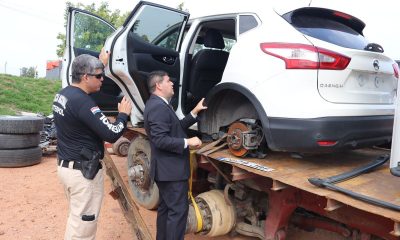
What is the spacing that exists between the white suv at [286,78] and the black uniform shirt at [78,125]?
114 cm

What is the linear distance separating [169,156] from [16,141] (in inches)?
184

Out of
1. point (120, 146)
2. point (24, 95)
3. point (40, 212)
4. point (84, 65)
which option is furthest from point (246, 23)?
point (24, 95)

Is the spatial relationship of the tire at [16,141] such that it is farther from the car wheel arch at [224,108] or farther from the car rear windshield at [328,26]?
the car rear windshield at [328,26]

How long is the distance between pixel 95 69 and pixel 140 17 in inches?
55.3

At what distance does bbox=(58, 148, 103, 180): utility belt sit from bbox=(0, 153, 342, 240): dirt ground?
1.23m

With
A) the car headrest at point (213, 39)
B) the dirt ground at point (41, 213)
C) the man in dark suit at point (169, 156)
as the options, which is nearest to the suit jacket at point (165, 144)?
the man in dark suit at point (169, 156)

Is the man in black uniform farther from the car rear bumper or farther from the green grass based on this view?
the green grass

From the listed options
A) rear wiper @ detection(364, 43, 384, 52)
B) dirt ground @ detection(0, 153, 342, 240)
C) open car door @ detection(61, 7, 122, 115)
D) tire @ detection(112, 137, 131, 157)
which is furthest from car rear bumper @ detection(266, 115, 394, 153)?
tire @ detection(112, 137, 131, 157)

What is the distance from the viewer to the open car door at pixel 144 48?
4.05 metres

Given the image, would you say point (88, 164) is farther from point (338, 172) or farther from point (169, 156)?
point (338, 172)

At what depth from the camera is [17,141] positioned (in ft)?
21.9

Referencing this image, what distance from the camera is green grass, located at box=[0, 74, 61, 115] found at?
1335 cm

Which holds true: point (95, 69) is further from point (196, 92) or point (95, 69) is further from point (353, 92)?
point (353, 92)

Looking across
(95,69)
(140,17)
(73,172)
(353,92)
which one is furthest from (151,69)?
(353,92)
